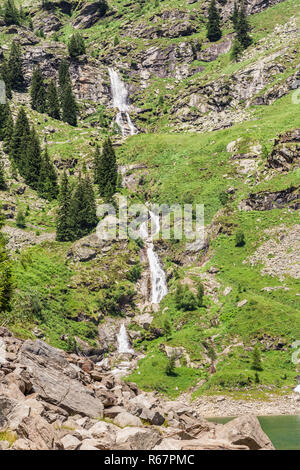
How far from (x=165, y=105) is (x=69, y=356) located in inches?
6661

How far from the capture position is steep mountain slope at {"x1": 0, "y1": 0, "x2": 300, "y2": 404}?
80562 millimetres

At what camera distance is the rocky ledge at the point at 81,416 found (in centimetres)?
1989

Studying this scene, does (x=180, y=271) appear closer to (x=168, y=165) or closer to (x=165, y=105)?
(x=168, y=165)

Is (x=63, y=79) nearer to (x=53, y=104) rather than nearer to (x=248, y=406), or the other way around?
(x=53, y=104)

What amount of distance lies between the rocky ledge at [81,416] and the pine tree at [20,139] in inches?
4568

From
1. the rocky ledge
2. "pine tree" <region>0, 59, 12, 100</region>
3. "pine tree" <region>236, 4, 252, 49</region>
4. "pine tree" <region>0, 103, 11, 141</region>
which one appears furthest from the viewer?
"pine tree" <region>236, 4, 252, 49</region>

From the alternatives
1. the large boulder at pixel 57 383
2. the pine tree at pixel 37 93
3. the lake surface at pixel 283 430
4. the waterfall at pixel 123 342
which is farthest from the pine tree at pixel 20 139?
the large boulder at pixel 57 383

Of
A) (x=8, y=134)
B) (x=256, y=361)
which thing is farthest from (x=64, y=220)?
(x=256, y=361)

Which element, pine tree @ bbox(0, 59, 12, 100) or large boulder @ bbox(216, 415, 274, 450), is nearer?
large boulder @ bbox(216, 415, 274, 450)

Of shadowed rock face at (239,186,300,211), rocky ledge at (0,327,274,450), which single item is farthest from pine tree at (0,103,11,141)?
rocky ledge at (0,327,274,450)

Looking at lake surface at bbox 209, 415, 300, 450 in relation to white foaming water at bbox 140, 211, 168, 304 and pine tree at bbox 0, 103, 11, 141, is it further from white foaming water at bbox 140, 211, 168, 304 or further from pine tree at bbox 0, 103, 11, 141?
pine tree at bbox 0, 103, 11, 141

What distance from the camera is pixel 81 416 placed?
1112 inches

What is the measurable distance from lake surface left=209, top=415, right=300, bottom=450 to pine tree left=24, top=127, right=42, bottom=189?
331 feet

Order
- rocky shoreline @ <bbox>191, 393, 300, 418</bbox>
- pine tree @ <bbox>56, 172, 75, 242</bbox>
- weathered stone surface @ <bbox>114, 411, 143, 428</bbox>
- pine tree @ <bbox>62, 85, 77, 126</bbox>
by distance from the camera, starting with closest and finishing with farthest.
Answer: weathered stone surface @ <bbox>114, 411, 143, 428</bbox> < rocky shoreline @ <bbox>191, 393, 300, 418</bbox> < pine tree @ <bbox>56, 172, 75, 242</bbox> < pine tree @ <bbox>62, 85, 77, 126</bbox>
